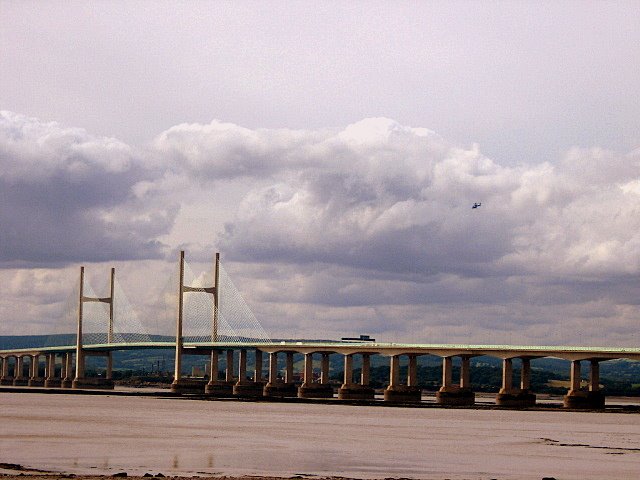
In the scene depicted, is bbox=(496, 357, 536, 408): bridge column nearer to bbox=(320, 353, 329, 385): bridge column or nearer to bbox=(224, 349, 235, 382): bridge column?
bbox=(320, 353, 329, 385): bridge column

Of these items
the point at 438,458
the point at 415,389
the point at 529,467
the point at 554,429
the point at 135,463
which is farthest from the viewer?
the point at 415,389

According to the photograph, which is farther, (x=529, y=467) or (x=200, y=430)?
(x=200, y=430)

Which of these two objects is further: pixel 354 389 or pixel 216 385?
pixel 216 385

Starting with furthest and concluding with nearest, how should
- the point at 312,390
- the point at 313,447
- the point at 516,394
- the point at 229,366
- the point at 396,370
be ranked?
the point at 229,366 → the point at 312,390 → the point at 396,370 → the point at 516,394 → the point at 313,447

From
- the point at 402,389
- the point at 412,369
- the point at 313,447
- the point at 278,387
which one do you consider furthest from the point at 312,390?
the point at 313,447

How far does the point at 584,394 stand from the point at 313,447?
77.3 m

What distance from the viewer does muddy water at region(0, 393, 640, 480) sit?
42.9 meters

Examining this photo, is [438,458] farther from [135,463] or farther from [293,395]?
[293,395]

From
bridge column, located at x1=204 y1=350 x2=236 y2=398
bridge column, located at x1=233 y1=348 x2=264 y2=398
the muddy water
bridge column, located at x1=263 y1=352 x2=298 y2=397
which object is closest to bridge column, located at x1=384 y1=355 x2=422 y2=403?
bridge column, located at x1=263 y1=352 x2=298 y2=397

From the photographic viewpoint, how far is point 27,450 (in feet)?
153

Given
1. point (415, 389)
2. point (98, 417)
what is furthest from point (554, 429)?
point (415, 389)

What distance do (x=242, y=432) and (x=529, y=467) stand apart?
2106cm

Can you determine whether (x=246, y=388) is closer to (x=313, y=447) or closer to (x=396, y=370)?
(x=396, y=370)

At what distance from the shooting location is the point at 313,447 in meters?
53.9
